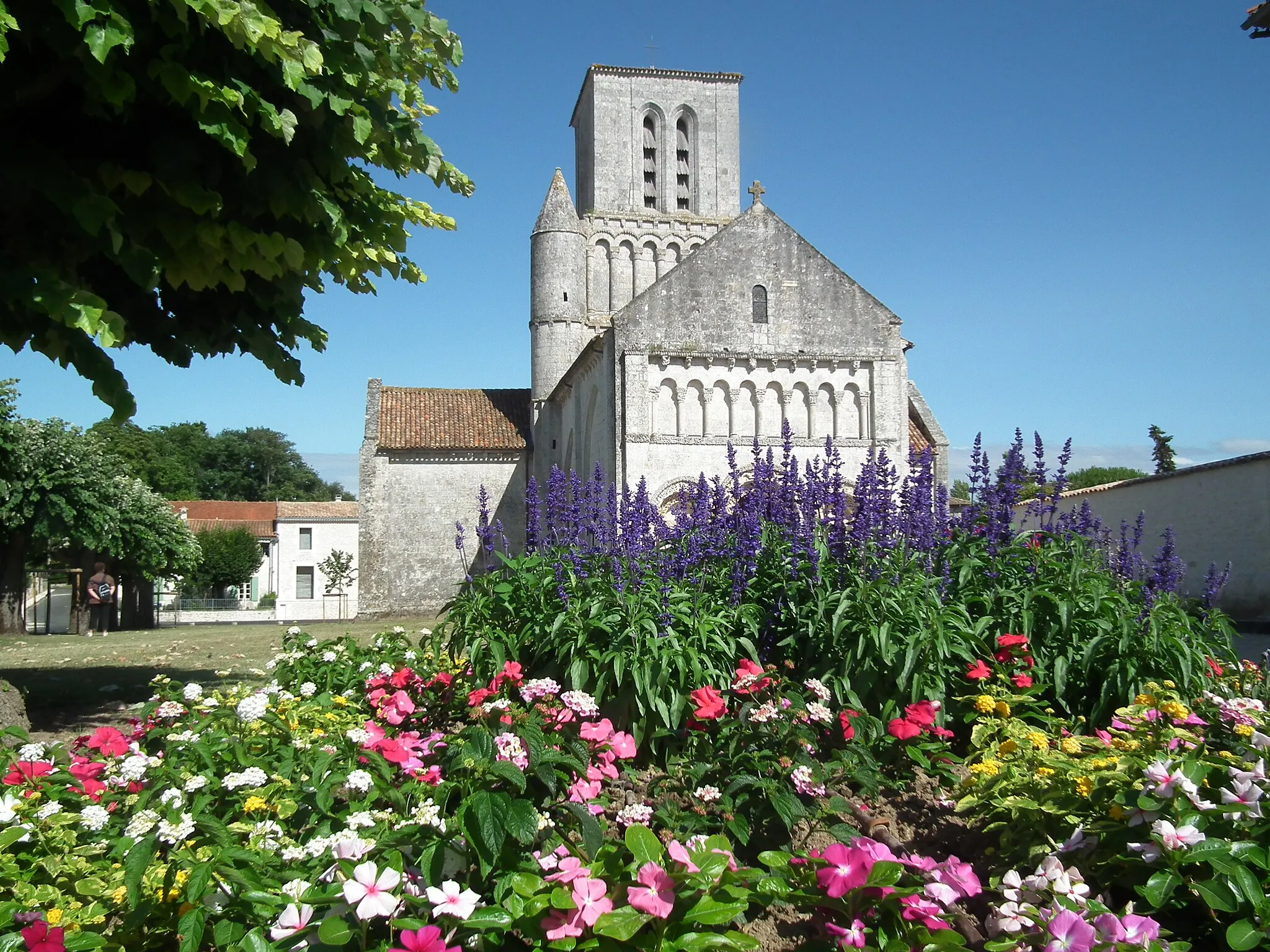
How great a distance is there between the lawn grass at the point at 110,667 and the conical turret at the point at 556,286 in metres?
11.2

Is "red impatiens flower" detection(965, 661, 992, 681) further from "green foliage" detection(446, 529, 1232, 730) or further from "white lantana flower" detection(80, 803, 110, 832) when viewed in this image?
"white lantana flower" detection(80, 803, 110, 832)

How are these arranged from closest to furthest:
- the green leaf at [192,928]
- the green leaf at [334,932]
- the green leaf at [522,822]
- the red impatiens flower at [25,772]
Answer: the green leaf at [334,932]
the green leaf at [192,928]
the green leaf at [522,822]
the red impatiens flower at [25,772]

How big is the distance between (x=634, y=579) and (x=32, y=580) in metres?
41.3

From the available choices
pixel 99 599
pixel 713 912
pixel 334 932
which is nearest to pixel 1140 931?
pixel 713 912

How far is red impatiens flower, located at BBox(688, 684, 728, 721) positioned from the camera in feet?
11.8

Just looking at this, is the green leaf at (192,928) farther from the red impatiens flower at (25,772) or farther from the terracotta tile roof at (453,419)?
the terracotta tile roof at (453,419)

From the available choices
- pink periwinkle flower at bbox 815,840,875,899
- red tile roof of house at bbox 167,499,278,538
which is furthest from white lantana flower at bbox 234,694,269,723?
red tile roof of house at bbox 167,499,278,538

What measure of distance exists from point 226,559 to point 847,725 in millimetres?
47034

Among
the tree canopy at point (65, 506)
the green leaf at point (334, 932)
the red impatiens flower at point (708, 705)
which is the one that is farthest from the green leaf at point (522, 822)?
the tree canopy at point (65, 506)

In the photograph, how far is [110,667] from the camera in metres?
11.1

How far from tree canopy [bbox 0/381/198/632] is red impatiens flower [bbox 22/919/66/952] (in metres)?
21.2

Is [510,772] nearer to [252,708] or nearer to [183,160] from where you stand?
[252,708]

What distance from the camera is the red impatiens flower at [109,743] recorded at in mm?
3779

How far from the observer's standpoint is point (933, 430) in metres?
23.6
